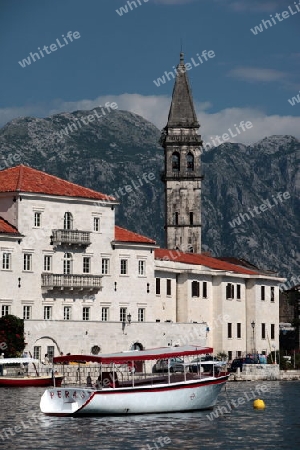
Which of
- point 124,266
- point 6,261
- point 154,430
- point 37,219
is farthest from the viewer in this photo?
point 124,266

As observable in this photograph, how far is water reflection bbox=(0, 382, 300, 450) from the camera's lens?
181 ft

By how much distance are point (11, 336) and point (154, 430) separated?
39837 millimetres

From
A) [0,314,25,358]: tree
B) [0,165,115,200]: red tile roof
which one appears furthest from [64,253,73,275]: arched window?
[0,314,25,358]: tree

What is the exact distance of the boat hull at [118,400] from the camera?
66.5m

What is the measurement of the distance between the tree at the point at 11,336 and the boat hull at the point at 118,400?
3207 cm

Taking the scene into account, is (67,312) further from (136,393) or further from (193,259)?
(136,393)

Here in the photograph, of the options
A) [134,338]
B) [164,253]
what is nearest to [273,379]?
[134,338]

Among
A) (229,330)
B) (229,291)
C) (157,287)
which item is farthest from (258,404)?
(229,291)

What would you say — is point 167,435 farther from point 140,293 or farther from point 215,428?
point 140,293

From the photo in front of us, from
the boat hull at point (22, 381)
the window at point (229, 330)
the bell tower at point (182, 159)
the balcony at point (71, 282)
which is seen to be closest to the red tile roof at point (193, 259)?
the window at point (229, 330)

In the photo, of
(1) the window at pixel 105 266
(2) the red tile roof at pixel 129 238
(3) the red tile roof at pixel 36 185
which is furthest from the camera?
(2) the red tile roof at pixel 129 238

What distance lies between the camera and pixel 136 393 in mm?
67312

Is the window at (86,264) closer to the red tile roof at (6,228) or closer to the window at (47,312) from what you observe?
the window at (47,312)

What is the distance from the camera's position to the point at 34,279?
104 metres
